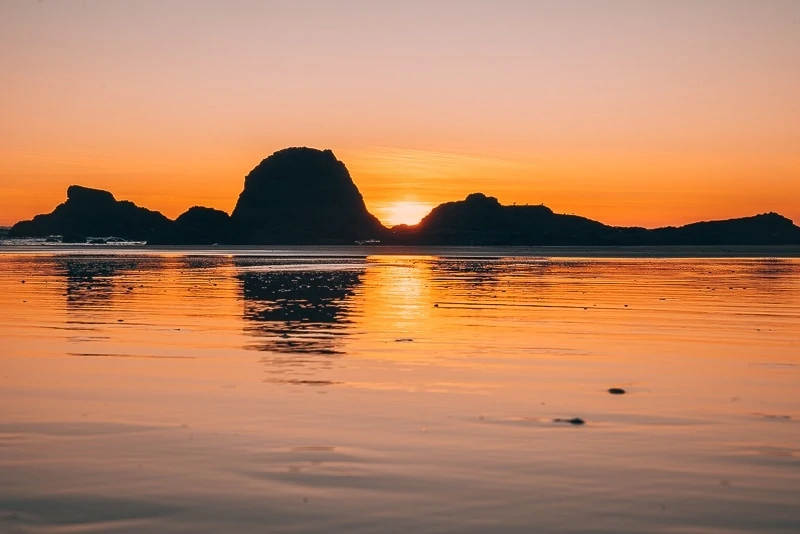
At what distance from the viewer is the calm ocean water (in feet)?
30.1

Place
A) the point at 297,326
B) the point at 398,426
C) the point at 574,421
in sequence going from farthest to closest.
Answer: the point at 297,326 → the point at 574,421 → the point at 398,426

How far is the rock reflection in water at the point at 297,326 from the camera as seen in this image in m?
19.6

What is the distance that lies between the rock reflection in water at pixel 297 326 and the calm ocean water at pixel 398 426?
0.55 feet

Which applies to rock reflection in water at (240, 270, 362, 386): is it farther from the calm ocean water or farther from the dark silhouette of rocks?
the dark silhouette of rocks

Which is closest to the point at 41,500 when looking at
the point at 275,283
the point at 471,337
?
the point at 471,337

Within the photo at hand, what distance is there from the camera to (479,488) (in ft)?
32.7

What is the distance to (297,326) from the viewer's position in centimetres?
2833

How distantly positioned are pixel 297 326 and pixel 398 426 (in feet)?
50.5

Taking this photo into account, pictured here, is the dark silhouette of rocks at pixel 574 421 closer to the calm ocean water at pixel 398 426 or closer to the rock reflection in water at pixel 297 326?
the calm ocean water at pixel 398 426

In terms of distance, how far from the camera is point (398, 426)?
525 inches

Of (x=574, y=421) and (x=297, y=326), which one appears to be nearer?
(x=574, y=421)

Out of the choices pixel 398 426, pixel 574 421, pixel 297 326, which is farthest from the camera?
pixel 297 326

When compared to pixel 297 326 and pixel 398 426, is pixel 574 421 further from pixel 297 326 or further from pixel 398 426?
pixel 297 326

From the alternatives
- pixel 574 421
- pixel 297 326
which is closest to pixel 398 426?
pixel 574 421
